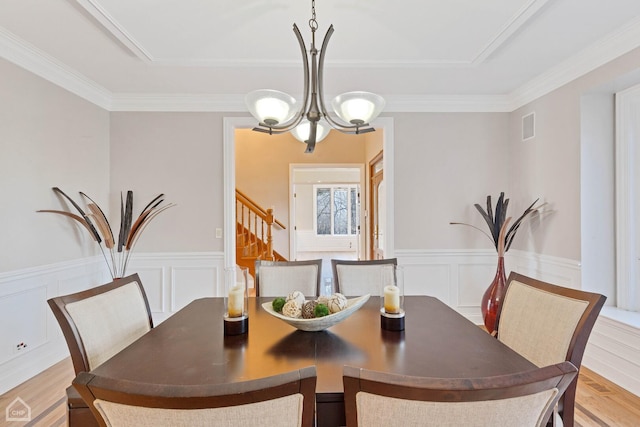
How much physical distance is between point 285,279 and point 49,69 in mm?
2586

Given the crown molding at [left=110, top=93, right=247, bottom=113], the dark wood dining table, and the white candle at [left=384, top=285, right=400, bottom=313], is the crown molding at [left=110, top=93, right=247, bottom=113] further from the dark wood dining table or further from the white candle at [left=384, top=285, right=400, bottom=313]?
the white candle at [left=384, top=285, right=400, bottom=313]

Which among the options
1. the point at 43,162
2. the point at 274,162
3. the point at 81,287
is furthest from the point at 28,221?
the point at 274,162

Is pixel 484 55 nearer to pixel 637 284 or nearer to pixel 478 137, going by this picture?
pixel 478 137

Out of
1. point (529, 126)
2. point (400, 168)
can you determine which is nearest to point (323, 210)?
point (400, 168)

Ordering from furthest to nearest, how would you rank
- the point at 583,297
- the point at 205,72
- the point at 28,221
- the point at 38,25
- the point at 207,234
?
the point at 207,234, the point at 205,72, the point at 28,221, the point at 38,25, the point at 583,297

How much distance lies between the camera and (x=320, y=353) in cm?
129

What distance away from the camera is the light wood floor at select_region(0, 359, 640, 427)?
2.03m

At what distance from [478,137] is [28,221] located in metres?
4.21

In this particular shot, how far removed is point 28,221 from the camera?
8.60 ft

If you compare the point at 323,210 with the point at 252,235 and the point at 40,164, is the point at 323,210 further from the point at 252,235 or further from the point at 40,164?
the point at 40,164

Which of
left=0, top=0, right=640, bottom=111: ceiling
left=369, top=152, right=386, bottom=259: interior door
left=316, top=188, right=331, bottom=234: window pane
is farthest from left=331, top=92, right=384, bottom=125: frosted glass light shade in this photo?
left=316, top=188, right=331, bottom=234: window pane

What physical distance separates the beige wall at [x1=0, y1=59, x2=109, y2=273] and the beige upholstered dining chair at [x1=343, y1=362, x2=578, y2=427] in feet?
9.56

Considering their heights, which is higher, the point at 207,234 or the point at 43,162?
the point at 43,162

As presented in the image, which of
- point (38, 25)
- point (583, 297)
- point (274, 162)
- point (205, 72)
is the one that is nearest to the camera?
point (583, 297)
